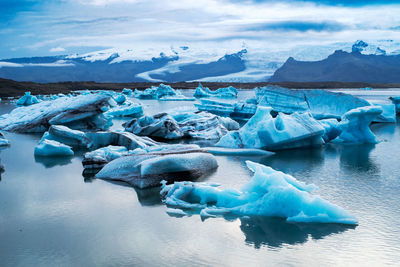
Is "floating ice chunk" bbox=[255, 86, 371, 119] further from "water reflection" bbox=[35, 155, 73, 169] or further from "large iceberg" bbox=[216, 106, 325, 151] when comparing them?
"water reflection" bbox=[35, 155, 73, 169]

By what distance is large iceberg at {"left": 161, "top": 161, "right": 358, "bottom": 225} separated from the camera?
341 cm

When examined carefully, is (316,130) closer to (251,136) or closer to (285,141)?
→ (285,141)

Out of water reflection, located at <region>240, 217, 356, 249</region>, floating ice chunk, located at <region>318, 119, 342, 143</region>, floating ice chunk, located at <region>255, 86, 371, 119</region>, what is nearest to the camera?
water reflection, located at <region>240, 217, 356, 249</region>

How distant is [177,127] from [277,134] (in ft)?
8.40

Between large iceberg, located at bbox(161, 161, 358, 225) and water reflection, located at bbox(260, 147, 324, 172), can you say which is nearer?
large iceberg, located at bbox(161, 161, 358, 225)

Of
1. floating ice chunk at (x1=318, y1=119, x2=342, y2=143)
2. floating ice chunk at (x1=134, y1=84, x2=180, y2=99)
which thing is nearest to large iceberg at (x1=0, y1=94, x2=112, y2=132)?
floating ice chunk at (x1=318, y1=119, x2=342, y2=143)

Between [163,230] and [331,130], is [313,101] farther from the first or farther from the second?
[163,230]

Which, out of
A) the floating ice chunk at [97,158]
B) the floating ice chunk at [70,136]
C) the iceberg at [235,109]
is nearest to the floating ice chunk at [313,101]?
the iceberg at [235,109]

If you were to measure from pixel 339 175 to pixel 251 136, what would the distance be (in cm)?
194

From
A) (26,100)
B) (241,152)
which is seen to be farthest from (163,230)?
(26,100)

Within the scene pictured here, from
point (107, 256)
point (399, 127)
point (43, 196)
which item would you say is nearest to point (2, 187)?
point (43, 196)

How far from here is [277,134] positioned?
6.57 meters

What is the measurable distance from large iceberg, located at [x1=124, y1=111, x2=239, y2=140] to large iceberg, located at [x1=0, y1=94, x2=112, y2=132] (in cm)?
92

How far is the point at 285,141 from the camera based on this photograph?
6.65 m
